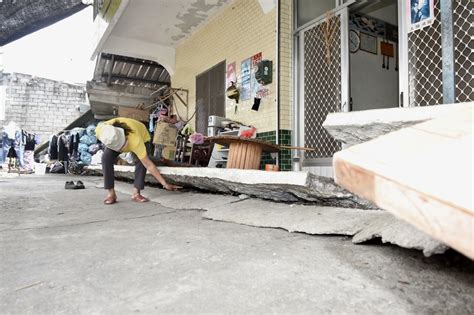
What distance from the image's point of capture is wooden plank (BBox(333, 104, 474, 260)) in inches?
20.5

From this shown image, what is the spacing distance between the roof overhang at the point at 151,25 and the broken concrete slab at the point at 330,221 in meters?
5.01

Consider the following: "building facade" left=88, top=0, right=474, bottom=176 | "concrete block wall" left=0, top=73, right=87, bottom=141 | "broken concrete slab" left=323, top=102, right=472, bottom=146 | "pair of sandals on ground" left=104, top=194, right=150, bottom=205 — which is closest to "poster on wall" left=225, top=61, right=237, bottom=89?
"building facade" left=88, top=0, right=474, bottom=176

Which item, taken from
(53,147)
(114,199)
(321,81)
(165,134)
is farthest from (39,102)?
(321,81)

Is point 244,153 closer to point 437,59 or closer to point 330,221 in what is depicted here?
point 330,221

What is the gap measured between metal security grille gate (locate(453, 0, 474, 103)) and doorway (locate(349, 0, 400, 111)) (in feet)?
4.82

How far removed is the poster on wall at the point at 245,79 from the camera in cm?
559

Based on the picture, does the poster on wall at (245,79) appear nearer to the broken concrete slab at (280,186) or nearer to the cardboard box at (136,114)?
the broken concrete slab at (280,186)

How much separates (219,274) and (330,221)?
95cm

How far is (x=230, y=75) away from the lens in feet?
20.2

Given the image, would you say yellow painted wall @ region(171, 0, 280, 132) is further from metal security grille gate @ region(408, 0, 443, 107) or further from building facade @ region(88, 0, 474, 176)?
metal security grille gate @ region(408, 0, 443, 107)

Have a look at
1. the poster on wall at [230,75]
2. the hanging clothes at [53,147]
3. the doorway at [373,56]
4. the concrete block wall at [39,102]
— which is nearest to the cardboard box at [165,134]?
the poster on wall at [230,75]

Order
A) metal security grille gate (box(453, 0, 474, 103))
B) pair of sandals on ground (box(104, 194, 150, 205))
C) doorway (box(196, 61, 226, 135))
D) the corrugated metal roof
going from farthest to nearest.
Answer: the corrugated metal roof, doorway (box(196, 61, 226, 135)), pair of sandals on ground (box(104, 194, 150, 205)), metal security grille gate (box(453, 0, 474, 103))

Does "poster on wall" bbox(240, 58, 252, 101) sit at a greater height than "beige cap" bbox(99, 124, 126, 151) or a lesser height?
greater

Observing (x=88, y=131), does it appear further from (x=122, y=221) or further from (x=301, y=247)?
(x=301, y=247)
